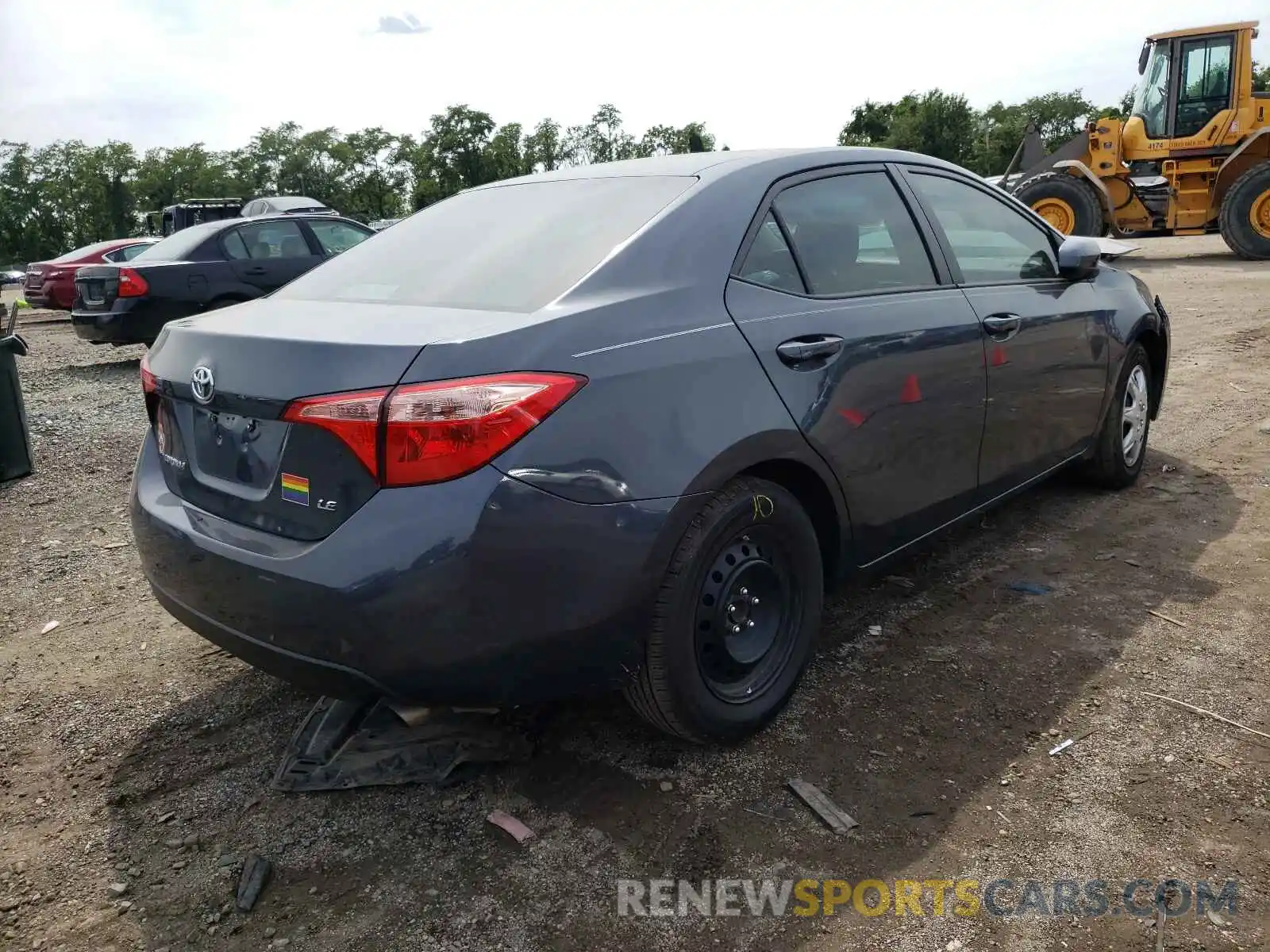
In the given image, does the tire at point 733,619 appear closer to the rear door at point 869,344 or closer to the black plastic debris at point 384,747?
the rear door at point 869,344

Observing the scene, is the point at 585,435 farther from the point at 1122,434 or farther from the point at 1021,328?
the point at 1122,434

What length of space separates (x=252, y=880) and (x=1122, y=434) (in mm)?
4190

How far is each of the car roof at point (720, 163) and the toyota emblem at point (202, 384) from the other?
4.47 feet

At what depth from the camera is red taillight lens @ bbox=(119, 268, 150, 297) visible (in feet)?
32.0

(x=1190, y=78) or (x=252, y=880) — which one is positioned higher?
(x=1190, y=78)

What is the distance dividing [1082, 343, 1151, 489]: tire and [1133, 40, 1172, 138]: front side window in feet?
42.4

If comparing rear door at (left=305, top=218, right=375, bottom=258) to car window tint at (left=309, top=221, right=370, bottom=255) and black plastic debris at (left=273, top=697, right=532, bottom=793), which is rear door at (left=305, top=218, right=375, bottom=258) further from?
black plastic debris at (left=273, top=697, right=532, bottom=793)

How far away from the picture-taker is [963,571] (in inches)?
157

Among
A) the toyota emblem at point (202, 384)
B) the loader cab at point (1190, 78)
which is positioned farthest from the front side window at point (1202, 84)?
the toyota emblem at point (202, 384)

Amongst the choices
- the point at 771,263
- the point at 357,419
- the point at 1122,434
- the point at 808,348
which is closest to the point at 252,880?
the point at 357,419

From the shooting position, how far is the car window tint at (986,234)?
3.59 metres

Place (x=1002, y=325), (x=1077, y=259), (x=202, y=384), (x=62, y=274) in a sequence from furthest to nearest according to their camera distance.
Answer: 1. (x=62, y=274)
2. (x=1077, y=259)
3. (x=1002, y=325)
4. (x=202, y=384)

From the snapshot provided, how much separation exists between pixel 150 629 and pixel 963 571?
10.6 feet

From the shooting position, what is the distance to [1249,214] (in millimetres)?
14781
